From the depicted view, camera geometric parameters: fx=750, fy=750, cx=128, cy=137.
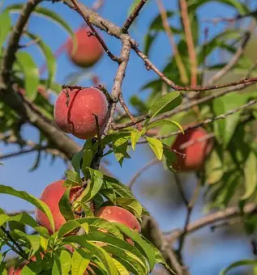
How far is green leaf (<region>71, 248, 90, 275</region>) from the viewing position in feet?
2.45

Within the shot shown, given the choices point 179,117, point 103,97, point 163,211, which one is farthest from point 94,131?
point 163,211

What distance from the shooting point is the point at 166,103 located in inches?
35.5

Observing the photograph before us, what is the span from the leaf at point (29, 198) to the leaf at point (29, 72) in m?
0.87

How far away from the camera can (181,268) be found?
58.4 inches

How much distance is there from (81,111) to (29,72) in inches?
33.8

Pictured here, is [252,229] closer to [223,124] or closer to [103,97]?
[223,124]

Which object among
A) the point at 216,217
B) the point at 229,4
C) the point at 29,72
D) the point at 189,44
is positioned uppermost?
the point at 229,4

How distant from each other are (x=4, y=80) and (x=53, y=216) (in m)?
0.73

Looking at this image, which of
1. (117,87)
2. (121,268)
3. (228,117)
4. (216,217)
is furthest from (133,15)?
(216,217)

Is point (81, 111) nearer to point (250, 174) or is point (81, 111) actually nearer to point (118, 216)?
point (118, 216)

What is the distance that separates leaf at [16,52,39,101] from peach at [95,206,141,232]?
33.9 inches

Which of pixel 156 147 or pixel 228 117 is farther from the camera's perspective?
pixel 228 117

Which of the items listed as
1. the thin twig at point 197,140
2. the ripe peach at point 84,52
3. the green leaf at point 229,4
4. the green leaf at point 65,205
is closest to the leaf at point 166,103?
the green leaf at point 65,205

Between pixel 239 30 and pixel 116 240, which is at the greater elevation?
pixel 239 30
